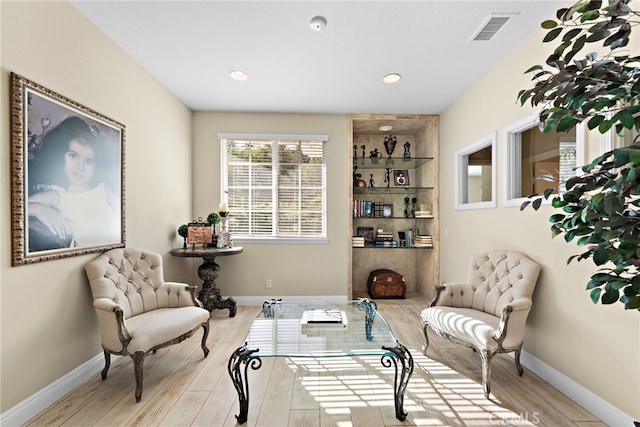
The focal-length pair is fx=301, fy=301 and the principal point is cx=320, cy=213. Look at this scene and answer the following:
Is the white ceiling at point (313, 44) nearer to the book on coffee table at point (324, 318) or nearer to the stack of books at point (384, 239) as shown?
the stack of books at point (384, 239)

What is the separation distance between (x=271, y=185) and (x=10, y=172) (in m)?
2.85

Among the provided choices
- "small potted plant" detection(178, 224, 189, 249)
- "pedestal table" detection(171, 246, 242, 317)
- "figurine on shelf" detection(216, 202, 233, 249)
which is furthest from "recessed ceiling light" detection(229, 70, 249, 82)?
"pedestal table" detection(171, 246, 242, 317)

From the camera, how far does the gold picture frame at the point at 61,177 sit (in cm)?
181

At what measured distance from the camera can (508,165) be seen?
2.82 m

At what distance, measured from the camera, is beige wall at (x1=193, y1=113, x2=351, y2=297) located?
429 centimetres

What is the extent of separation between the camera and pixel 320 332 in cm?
225

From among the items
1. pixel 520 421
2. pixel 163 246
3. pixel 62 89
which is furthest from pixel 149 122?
pixel 520 421

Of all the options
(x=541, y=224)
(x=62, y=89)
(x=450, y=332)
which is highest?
(x=62, y=89)

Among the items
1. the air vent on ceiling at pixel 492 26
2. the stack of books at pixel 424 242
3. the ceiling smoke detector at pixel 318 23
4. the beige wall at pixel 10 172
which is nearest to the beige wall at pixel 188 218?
the beige wall at pixel 10 172

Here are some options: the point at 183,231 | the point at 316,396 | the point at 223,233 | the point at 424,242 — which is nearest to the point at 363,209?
the point at 424,242

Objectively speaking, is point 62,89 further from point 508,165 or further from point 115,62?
point 508,165

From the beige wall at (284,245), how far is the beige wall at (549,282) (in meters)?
1.59

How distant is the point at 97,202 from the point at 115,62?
49.0 inches

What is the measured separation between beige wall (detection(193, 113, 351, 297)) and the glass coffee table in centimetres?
139
